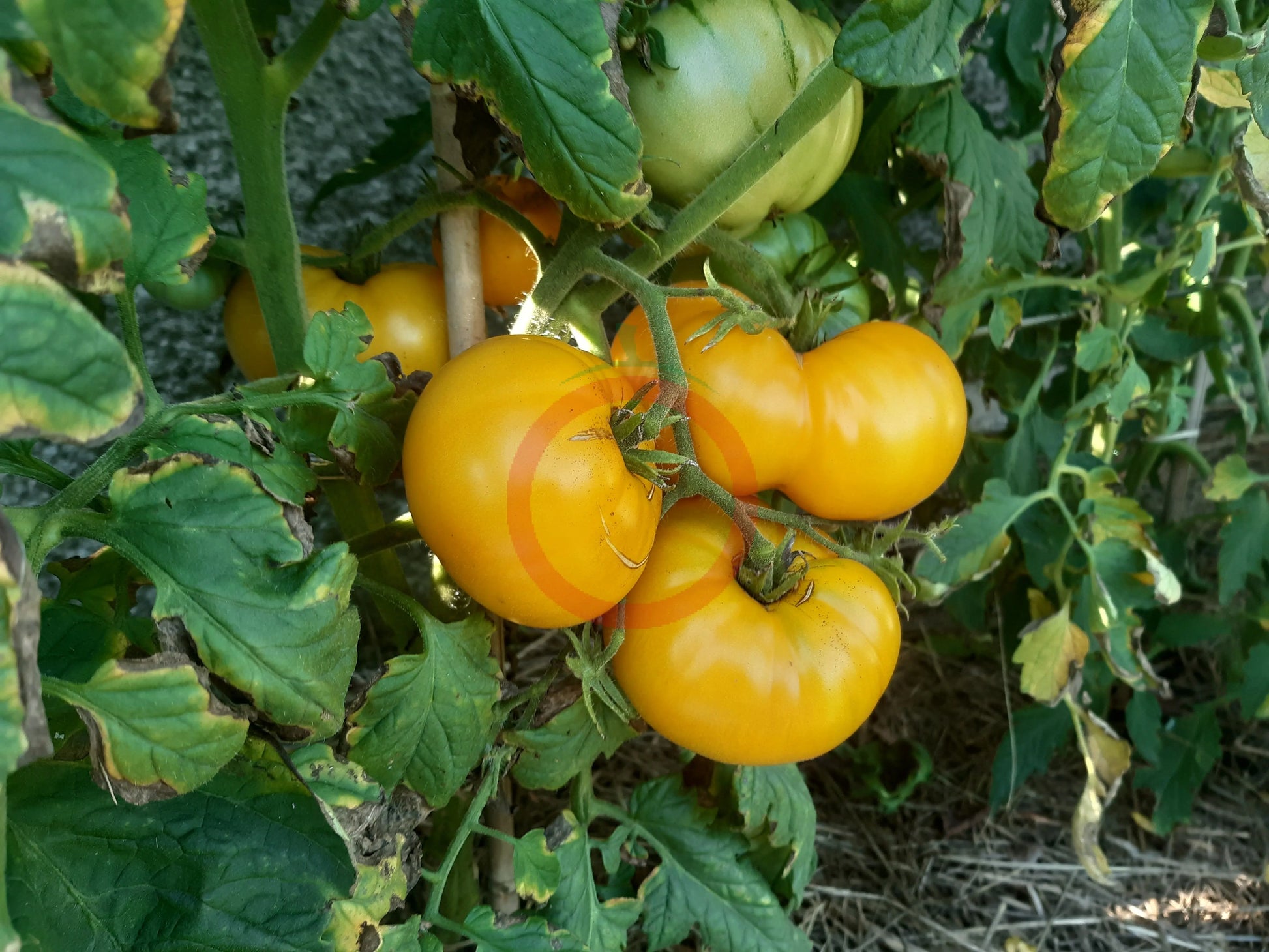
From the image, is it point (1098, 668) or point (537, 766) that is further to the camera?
point (1098, 668)

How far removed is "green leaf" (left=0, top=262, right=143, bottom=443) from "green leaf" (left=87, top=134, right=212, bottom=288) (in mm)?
163

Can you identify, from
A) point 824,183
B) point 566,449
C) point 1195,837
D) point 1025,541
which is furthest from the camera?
point 1195,837

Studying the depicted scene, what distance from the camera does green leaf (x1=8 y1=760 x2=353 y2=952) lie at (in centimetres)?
47

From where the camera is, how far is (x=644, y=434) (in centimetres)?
52

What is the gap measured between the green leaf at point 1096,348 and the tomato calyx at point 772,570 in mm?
447

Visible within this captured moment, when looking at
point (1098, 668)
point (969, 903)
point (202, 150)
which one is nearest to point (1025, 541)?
point (1098, 668)

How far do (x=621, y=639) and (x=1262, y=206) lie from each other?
44 cm

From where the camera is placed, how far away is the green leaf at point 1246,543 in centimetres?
101

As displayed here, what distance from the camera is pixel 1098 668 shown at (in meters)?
1.04

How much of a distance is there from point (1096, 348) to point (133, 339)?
80 cm

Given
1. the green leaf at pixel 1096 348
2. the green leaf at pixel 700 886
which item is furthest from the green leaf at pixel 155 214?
the green leaf at pixel 1096 348

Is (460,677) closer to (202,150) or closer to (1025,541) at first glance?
(202,150)

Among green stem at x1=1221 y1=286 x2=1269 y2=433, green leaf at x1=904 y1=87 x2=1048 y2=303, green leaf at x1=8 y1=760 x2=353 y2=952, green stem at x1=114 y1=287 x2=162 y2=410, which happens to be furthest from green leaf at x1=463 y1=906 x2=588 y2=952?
green stem at x1=1221 y1=286 x2=1269 y2=433

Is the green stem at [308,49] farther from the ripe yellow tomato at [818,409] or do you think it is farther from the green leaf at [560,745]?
the green leaf at [560,745]
